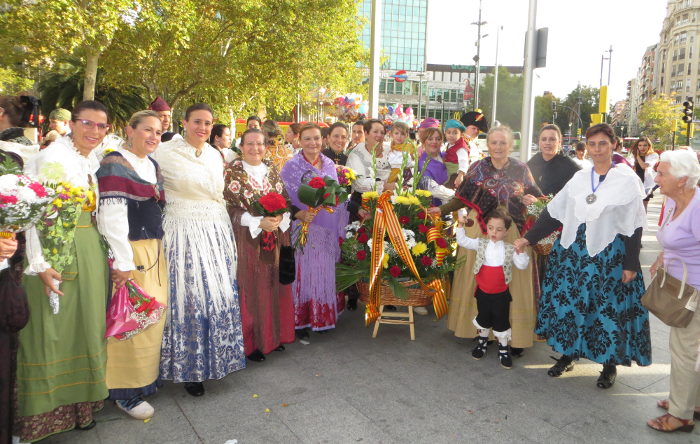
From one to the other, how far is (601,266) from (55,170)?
3.75 meters

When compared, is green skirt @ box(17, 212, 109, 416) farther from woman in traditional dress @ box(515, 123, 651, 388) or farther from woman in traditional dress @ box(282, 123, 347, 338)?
woman in traditional dress @ box(515, 123, 651, 388)

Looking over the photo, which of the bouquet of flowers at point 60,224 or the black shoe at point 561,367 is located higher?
the bouquet of flowers at point 60,224

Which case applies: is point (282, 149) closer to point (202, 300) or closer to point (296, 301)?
point (296, 301)

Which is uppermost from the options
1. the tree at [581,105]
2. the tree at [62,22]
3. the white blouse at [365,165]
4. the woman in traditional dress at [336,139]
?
the tree at [581,105]

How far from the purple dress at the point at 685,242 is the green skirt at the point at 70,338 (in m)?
3.62

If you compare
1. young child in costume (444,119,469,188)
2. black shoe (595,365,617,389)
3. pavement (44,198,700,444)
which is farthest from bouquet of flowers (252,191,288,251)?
young child in costume (444,119,469,188)

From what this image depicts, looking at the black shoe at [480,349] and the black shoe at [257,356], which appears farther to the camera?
the black shoe at [480,349]

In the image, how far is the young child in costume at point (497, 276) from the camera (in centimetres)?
449

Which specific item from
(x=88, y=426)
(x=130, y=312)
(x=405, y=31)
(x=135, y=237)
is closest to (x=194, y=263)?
(x=135, y=237)

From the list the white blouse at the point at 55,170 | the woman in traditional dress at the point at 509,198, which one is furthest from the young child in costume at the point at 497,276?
the white blouse at the point at 55,170

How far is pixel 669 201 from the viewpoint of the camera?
3.55 metres

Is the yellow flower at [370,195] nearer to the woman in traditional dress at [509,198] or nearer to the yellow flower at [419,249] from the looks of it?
the yellow flower at [419,249]

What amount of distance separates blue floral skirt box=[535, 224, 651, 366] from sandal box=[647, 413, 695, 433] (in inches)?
20.7

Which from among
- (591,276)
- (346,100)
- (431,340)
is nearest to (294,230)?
(431,340)
